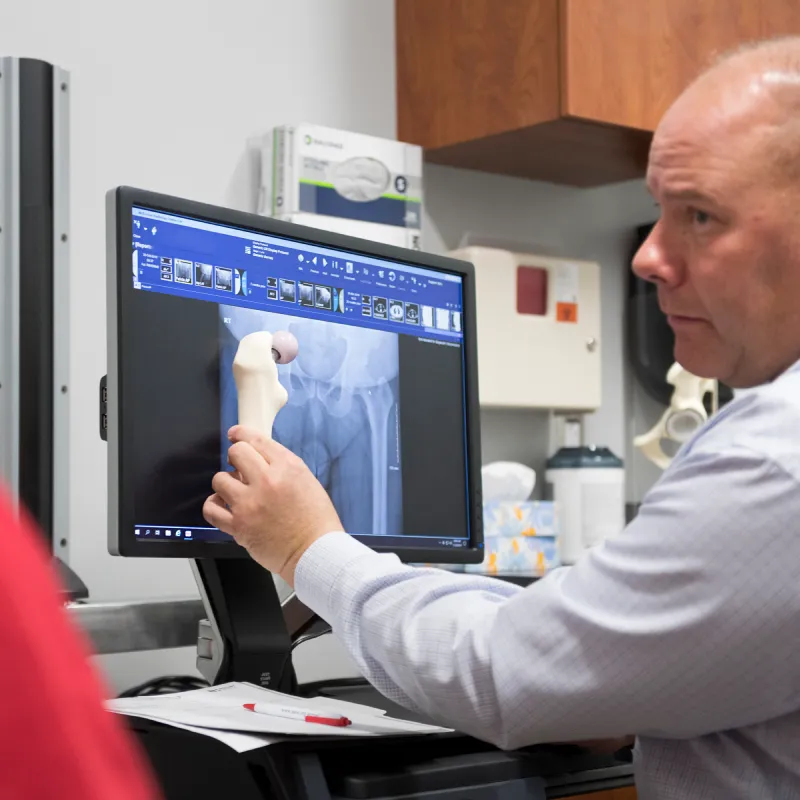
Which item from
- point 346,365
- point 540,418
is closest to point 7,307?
point 346,365

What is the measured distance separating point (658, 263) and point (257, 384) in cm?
39

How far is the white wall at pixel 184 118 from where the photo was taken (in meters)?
1.80

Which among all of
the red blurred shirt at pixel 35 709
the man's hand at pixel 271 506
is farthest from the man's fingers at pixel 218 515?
the red blurred shirt at pixel 35 709

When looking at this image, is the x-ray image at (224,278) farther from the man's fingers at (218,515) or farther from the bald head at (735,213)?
the bald head at (735,213)

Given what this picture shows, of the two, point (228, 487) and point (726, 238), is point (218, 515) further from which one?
point (726, 238)

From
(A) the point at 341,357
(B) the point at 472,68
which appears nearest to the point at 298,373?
(A) the point at 341,357

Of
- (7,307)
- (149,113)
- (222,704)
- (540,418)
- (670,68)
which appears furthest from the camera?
(540,418)

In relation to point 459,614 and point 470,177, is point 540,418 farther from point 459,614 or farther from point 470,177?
point 459,614

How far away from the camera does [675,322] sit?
45.0 inches

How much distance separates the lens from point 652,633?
0.89m

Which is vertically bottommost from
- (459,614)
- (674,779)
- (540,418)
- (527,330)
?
(674,779)

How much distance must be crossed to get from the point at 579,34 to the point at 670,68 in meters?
0.23

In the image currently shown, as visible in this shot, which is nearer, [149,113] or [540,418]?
[149,113]

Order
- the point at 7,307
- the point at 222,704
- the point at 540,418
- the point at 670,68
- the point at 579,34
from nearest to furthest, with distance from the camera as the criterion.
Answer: the point at 222,704, the point at 7,307, the point at 579,34, the point at 670,68, the point at 540,418
